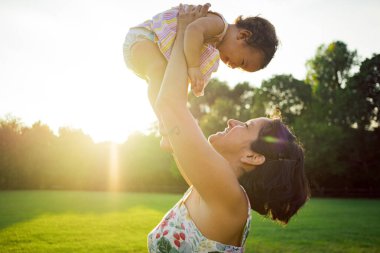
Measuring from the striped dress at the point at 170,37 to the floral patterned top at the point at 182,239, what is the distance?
1.03m

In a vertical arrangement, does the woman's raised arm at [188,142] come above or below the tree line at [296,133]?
above

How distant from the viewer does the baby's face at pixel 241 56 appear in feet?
9.96

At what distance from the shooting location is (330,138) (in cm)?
3975

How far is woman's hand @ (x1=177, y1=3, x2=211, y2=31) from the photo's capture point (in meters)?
2.33

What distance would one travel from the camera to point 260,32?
122 inches

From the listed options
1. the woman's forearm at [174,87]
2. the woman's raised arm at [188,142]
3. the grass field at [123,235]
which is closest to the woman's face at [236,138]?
the woman's raised arm at [188,142]

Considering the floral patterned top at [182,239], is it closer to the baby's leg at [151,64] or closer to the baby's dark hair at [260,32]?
the baby's leg at [151,64]

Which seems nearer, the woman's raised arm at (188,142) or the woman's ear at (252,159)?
the woman's raised arm at (188,142)

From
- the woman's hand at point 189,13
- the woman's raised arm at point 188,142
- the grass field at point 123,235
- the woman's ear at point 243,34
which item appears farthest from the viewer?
the grass field at point 123,235

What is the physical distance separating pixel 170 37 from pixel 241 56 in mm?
880

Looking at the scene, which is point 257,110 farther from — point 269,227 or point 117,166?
point 269,227

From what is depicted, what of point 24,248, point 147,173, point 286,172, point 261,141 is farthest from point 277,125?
point 147,173

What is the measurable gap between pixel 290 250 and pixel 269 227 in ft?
14.3

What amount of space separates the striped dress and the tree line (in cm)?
3671
